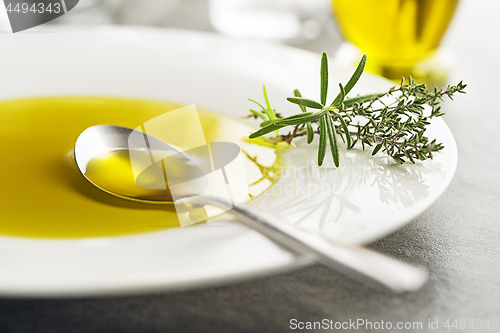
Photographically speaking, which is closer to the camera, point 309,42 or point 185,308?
point 185,308

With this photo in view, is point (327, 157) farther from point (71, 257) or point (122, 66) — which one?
point (122, 66)

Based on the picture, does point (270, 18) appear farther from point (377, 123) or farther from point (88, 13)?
point (377, 123)

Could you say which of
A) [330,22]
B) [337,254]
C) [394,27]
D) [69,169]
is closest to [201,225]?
[337,254]

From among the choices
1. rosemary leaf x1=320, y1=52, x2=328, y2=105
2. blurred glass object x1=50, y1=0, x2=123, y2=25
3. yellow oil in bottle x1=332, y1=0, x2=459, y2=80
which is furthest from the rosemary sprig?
blurred glass object x1=50, y1=0, x2=123, y2=25

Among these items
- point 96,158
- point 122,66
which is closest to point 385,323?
point 96,158

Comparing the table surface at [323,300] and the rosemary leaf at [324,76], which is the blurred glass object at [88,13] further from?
the table surface at [323,300]

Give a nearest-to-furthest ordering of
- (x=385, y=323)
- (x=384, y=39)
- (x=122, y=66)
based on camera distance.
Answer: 1. (x=385, y=323)
2. (x=122, y=66)
3. (x=384, y=39)
